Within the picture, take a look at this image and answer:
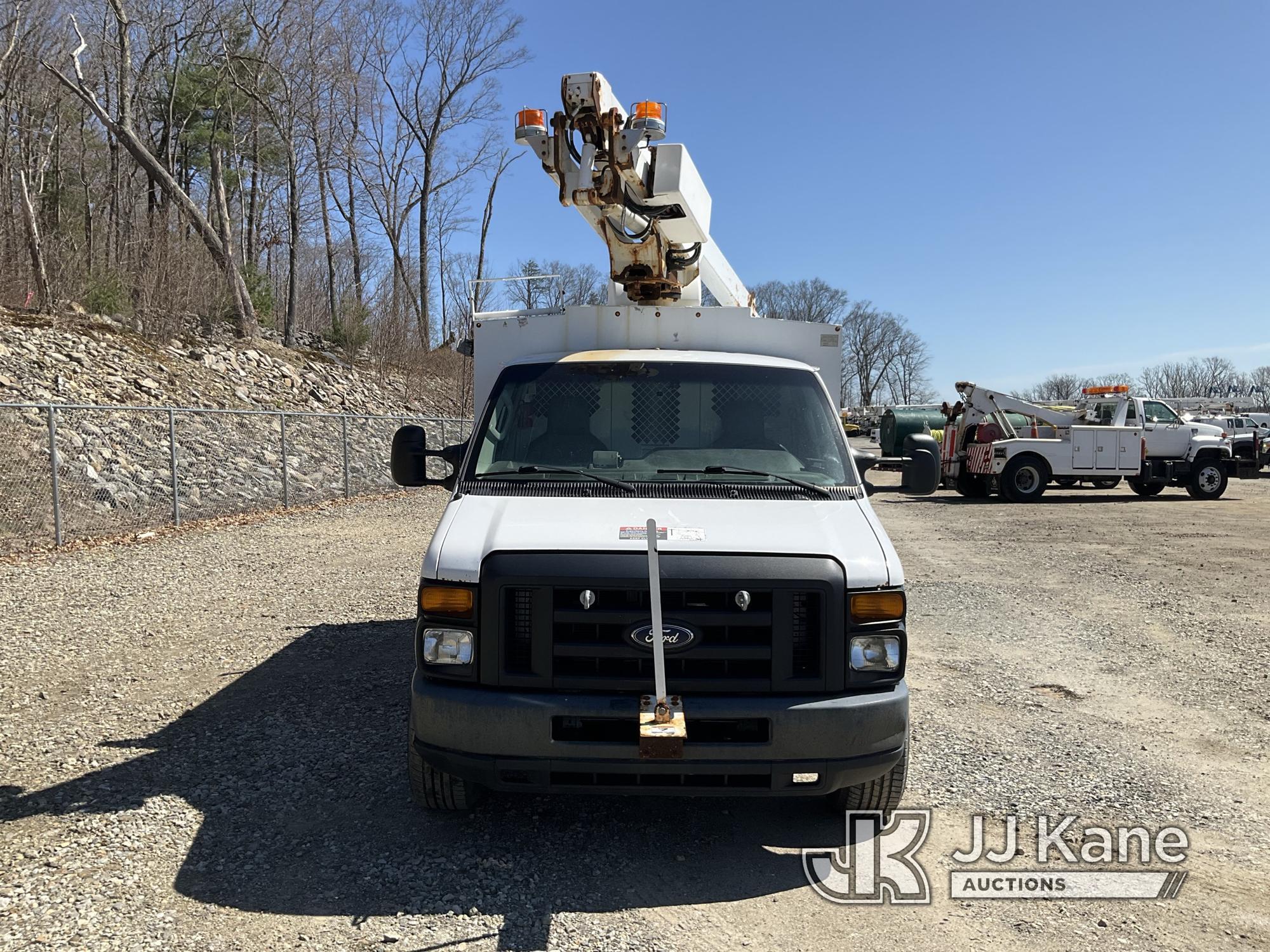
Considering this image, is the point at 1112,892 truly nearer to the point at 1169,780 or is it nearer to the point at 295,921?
the point at 1169,780

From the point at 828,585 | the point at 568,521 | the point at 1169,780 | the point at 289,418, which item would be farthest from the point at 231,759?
the point at 289,418

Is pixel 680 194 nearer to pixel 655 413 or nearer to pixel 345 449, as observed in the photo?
pixel 655 413

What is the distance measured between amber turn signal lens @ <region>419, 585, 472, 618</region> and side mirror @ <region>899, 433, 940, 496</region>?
2.56 metres

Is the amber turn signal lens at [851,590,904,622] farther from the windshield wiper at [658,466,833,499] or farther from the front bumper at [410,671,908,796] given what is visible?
the windshield wiper at [658,466,833,499]

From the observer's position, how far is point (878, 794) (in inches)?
153

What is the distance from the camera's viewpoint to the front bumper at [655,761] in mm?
3412

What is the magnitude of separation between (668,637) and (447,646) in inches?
34.3

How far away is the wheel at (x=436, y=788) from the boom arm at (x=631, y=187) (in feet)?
11.3

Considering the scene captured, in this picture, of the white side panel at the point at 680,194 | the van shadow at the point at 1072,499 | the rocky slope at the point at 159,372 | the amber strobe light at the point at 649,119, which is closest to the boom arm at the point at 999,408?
the van shadow at the point at 1072,499

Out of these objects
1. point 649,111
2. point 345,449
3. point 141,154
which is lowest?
point 345,449

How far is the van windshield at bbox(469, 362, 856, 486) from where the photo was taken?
4539mm

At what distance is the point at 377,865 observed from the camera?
3.60 meters

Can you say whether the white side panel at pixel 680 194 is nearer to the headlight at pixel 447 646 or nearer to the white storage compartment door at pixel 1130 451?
the headlight at pixel 447 646

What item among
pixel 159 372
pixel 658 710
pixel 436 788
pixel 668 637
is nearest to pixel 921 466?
pixel 668 637
